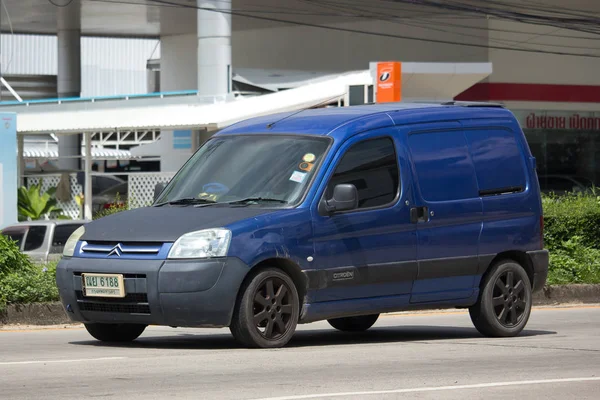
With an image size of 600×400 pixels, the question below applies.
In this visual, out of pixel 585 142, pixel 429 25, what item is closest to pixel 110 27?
pixel 429 25

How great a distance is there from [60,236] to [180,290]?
1366 cm

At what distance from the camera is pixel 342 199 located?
1006 cm

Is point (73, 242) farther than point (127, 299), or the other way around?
point (73, 242)

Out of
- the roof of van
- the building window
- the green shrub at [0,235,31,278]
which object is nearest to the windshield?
the roof of van

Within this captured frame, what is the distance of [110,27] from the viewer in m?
48.8

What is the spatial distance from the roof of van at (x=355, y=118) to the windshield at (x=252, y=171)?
12cm

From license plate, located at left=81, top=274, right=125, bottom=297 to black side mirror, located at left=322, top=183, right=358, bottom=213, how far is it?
69.4 inches

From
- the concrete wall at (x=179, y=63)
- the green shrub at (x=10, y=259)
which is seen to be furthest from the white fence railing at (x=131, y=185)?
the green shrub at (x=10, y=259)

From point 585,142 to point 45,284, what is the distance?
3378 cm

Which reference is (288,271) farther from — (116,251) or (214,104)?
(214,104)

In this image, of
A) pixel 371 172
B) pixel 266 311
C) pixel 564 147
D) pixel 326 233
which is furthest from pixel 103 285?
pixel 564 147

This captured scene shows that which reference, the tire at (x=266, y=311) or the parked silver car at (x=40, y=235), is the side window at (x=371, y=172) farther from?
the parked silver car at (x=40, y=235)

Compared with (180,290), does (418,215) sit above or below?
above

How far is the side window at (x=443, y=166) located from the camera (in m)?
10.9
